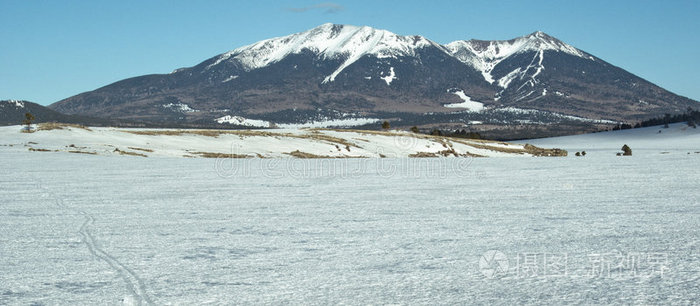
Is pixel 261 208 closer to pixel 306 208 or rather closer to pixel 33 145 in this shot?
pixel 306 208

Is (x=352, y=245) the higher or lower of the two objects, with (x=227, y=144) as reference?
lower

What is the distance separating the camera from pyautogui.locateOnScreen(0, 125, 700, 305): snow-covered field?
6.18 metres

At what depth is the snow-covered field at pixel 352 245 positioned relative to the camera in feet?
20.3

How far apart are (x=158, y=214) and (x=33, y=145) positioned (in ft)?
104

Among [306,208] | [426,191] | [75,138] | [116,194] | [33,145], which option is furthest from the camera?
[75,138]

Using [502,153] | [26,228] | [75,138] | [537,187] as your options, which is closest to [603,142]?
[502,153]

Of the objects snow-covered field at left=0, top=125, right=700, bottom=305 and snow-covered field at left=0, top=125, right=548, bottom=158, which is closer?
snow-covered field at left=0, top=125, right=700, bottom=305

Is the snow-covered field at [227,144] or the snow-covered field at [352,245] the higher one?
the snow-covered field at [227,144]

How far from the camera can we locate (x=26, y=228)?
33.1 feet

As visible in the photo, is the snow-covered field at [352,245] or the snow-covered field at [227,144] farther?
the snow-covered field at [227,144]

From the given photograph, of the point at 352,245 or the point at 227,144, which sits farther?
the point at 227,144

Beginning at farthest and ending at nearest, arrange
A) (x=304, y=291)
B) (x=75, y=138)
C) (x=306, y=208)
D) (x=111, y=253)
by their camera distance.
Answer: (x=75, y=138) < (x=306, y=208) < (x=111, y=253) < (x=304, y=291)

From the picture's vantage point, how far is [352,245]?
845cm

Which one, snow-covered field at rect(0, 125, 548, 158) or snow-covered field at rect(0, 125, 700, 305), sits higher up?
snow-covered field at rect(0, 125, 548, 158)
